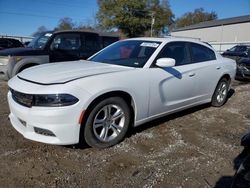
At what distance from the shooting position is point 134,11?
165 feet

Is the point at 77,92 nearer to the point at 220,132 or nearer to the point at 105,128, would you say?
the point at 105,128

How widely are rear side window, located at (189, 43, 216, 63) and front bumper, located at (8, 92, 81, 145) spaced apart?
274 centimetres

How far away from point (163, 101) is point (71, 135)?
64.7 inches

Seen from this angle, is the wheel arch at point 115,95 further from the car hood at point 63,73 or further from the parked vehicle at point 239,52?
the parked vehicle at point 239,52

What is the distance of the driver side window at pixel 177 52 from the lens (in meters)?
4.20

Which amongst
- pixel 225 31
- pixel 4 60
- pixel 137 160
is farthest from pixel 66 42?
pixel 225 31

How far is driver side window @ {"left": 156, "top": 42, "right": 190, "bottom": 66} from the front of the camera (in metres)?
4.20

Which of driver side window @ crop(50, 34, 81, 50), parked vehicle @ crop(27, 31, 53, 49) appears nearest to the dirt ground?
driver side window @ crop(50, 34, 81, 50)

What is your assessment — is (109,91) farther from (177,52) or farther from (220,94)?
(220,94)

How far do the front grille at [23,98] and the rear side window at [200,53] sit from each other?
3066mm

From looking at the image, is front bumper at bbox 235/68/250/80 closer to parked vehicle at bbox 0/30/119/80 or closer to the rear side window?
the rear side window

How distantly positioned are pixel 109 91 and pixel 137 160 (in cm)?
98

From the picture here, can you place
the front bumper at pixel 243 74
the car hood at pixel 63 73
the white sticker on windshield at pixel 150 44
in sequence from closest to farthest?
the car hood at pixel 63 73 → the white sticker on windshield at pixel 150 44 → the front bumper at pixel 243 74

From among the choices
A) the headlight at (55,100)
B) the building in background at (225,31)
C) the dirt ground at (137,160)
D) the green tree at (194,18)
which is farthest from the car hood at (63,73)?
the green tree at (194,18)
